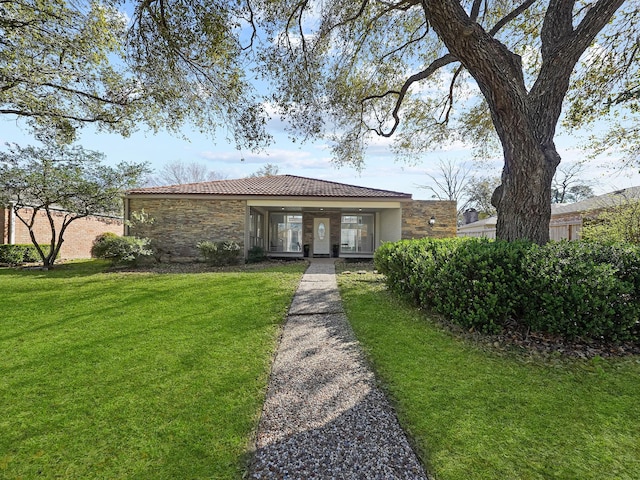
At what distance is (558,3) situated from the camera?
20.4 feet

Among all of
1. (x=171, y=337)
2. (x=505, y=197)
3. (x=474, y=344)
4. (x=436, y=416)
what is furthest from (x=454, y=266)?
(x=171, y=337)

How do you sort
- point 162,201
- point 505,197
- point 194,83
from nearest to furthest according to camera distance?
point 505,197
point 194,83
point 162,201

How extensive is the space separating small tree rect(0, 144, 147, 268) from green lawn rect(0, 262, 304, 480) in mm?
5049

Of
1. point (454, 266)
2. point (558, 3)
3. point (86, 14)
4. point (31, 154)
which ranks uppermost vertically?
point (86, 14)

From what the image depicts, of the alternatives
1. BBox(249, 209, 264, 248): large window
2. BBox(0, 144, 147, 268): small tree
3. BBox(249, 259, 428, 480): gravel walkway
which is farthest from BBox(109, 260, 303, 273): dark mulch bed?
BBox(249, 259, 428, 480): gravel walkway

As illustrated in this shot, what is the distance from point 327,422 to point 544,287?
11.5 feet

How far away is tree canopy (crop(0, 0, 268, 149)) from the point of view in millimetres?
6820

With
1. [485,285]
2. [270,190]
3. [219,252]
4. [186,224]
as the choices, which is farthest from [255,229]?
[485,285]

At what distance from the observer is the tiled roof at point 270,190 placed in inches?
529

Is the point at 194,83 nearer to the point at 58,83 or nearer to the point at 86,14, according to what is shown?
the point at 86,14

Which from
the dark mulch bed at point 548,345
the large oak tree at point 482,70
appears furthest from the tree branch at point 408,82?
the dark mulch bed at point 548,345

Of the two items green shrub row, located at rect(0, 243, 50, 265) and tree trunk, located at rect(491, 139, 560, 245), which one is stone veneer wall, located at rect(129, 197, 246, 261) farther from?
tree trunk, located at rect(491, 139, 560, 245)

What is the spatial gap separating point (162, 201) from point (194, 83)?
6823 millimetres

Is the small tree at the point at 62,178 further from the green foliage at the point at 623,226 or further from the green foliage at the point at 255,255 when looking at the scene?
the green foliage at the point at 623,226
